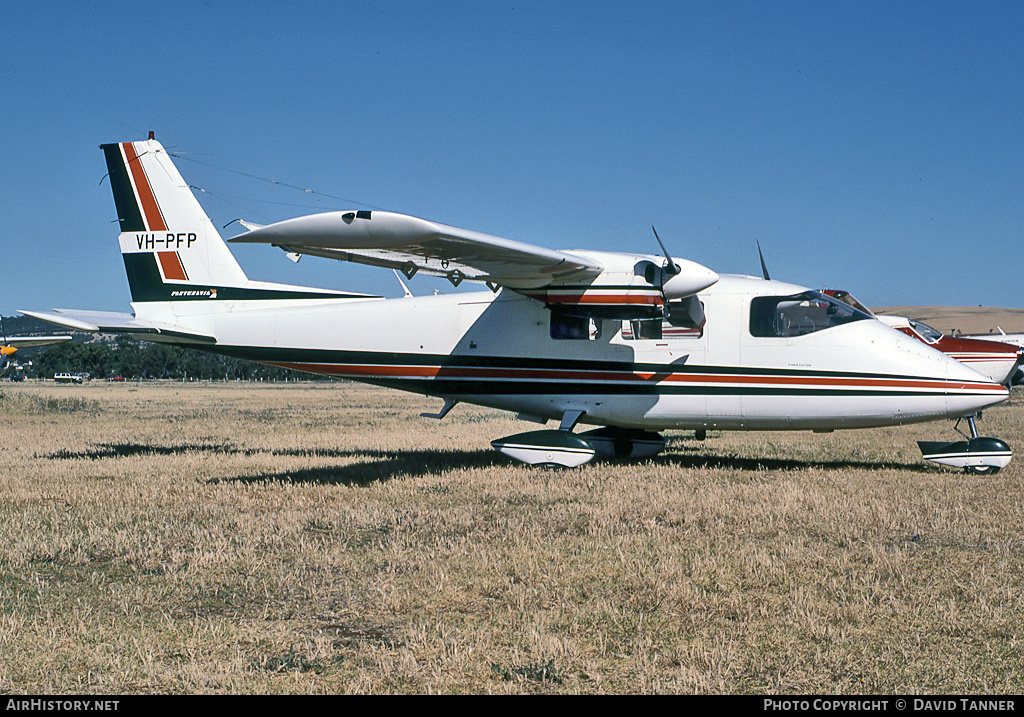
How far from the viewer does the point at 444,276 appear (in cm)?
1373

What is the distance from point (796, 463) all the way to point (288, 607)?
10787mm

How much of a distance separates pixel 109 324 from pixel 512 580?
36.4 ft

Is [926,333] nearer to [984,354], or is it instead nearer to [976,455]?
[984,354]

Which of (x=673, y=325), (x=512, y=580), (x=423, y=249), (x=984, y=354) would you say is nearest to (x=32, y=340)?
(x=423, y=249)

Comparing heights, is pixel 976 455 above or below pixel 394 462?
above

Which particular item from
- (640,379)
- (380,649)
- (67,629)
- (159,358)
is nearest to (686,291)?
(640,379)

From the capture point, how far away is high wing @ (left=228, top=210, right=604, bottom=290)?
9734 mm

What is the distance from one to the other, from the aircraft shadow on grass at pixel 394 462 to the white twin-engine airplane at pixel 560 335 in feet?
2.42

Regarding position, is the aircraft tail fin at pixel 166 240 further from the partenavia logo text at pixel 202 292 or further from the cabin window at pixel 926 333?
the cabin window at pixel 926 333

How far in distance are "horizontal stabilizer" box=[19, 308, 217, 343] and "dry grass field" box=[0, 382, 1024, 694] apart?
2.59 meters

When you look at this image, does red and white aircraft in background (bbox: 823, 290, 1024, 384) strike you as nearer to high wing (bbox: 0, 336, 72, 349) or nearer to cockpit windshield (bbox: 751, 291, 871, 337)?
cockpit windshield (bbox: 751, 291, 871, 337)

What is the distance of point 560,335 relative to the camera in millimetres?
14117
